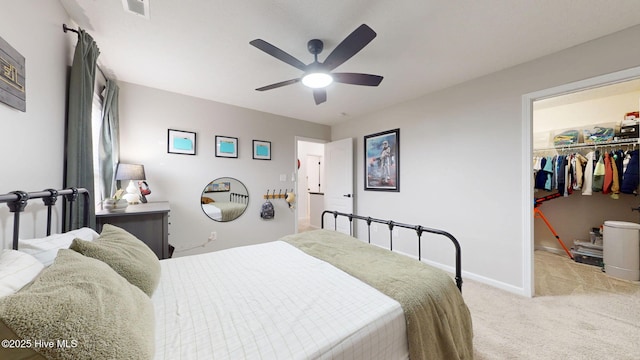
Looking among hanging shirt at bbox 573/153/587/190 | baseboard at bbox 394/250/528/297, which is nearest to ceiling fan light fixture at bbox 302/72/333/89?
baseboard at bbox 394/250/528/297

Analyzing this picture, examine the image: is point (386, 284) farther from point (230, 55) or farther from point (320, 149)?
point (320, 149)

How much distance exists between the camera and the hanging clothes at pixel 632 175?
2.77 metres

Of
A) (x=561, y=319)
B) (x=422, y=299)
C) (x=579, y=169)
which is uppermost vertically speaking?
(x=579, y=169)

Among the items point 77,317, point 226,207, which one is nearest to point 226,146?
point 226,207

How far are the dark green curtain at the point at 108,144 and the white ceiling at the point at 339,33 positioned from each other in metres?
0.32

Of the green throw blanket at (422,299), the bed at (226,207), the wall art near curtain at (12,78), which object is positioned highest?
the wall art near curtain at (12,78)

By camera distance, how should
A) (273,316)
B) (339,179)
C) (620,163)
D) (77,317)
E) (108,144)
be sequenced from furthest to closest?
(339,179)
(620,163)
(108,144)
(273,316)
(77,317)

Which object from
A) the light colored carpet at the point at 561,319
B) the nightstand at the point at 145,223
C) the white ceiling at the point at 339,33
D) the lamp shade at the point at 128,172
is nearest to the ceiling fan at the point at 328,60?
the white ceiling at the point at 339,33

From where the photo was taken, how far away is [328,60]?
1689mm

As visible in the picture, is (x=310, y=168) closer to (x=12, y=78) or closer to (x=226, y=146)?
(x=226, y=146)

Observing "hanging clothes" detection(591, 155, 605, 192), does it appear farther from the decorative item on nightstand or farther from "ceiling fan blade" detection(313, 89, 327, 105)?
the decorative item on nightstand

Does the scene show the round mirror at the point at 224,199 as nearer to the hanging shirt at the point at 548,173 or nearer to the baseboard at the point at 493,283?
the baseboard at the point at 493,283

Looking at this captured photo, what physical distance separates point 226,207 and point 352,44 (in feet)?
9.57

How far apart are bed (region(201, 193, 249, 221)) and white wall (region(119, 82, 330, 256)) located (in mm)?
77
